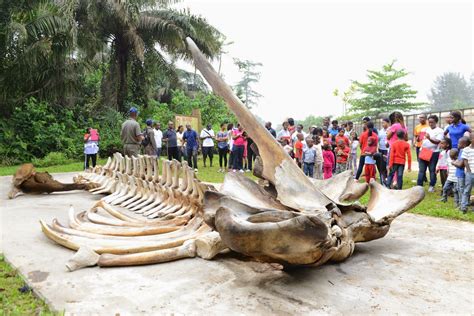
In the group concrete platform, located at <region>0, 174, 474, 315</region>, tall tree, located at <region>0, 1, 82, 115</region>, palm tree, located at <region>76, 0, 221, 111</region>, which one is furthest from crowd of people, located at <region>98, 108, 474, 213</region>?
palm tree, located at <region>76, 0, 221, 111</region>

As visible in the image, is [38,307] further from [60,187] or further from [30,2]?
[30,2]

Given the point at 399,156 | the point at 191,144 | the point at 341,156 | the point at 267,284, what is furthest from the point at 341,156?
the point at 267,284

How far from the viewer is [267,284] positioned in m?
2.61

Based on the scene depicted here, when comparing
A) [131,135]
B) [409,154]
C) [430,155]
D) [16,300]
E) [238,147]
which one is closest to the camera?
[16,300]

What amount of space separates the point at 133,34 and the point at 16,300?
51.2 feet

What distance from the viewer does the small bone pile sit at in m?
3.11

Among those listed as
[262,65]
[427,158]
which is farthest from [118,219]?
[262,65]

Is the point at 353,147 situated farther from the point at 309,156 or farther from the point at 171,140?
the point at 171,140

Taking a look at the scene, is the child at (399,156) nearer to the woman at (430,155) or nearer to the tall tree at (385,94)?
the woman at (430,155)

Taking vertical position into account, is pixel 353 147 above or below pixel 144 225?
above

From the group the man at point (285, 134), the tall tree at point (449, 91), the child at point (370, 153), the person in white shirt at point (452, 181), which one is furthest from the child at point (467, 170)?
the tall tree at point (449, 91)

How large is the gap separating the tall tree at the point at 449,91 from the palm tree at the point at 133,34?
57.2 metres

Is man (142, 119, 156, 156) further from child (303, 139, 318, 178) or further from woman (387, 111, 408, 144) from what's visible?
woman (387, 111, 408, 144)

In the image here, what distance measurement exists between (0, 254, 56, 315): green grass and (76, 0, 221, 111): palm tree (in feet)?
47.1
